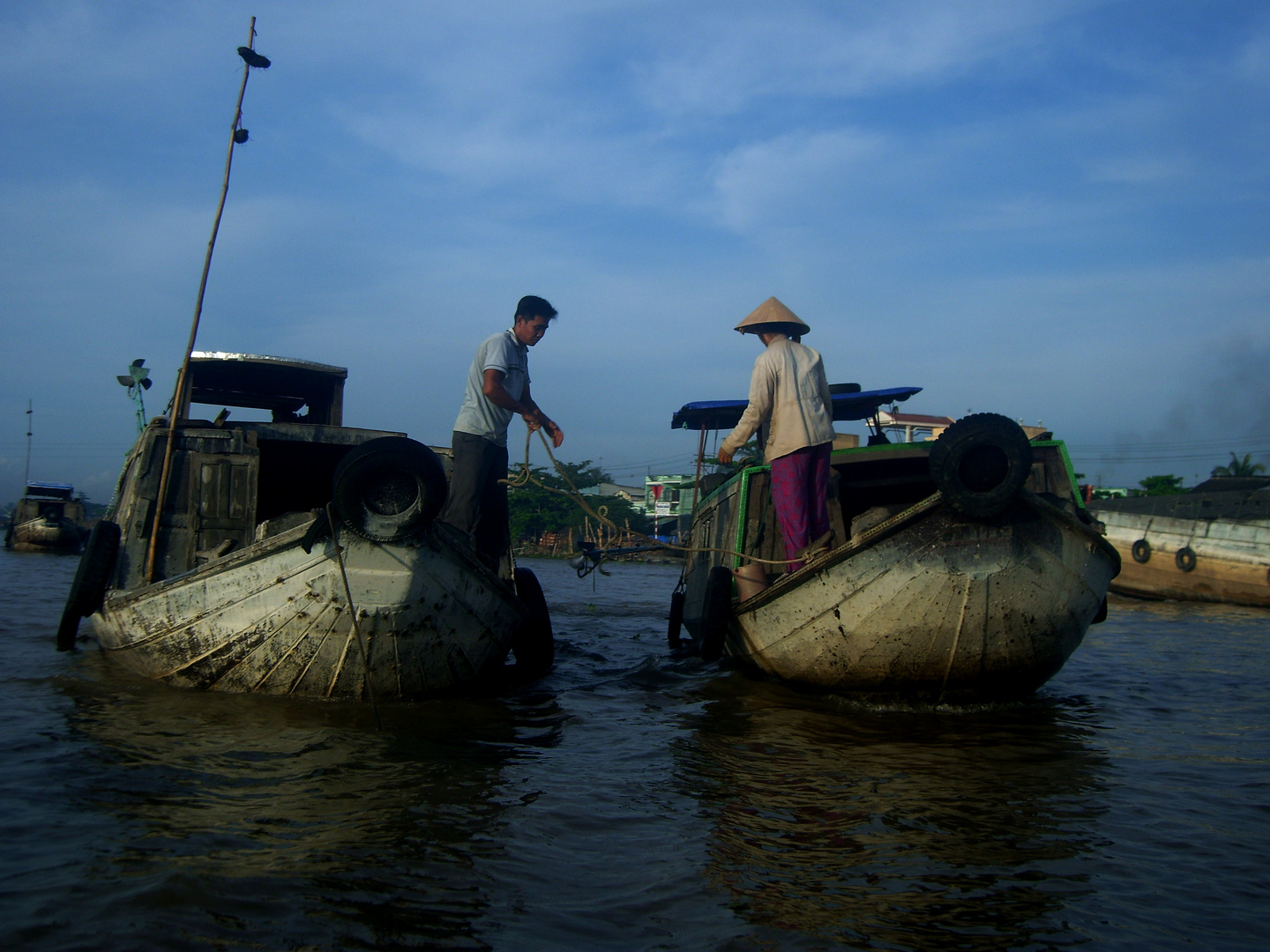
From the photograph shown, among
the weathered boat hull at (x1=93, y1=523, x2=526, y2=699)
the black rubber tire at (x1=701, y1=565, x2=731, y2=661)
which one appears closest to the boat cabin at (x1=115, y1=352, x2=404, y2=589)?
the weathered boat hull at (x1=93, y1=523, x2=526, y2=699)

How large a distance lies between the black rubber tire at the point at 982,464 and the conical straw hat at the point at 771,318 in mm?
1620

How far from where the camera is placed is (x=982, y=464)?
4668mm

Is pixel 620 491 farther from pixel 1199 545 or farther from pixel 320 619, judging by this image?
pixel 320 619

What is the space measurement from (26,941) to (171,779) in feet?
4.77

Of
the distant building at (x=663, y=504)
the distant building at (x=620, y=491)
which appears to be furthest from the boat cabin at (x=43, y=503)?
the distant building at (x=620, y=491)

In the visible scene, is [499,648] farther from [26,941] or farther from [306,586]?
[26,941]

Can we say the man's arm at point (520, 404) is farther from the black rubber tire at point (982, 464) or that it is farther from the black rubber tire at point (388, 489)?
the black rubber tire at point (982, 464)

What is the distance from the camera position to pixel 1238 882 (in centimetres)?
292

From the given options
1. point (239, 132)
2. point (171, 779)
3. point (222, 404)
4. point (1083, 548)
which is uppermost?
point (239, 132)

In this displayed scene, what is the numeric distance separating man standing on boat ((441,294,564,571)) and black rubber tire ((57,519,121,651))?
2300 millimetres

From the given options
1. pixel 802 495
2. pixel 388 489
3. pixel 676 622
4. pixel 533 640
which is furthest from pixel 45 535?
pixel 802 495

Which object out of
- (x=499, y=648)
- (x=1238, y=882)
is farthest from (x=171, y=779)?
(x=1238, y=882)

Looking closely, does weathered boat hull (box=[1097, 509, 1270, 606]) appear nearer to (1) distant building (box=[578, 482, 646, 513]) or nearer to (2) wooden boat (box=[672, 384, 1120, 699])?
(2) wooden boat (box=[672, 384, 1120, 699])

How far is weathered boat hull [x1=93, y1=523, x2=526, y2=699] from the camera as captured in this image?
486 centimetres
